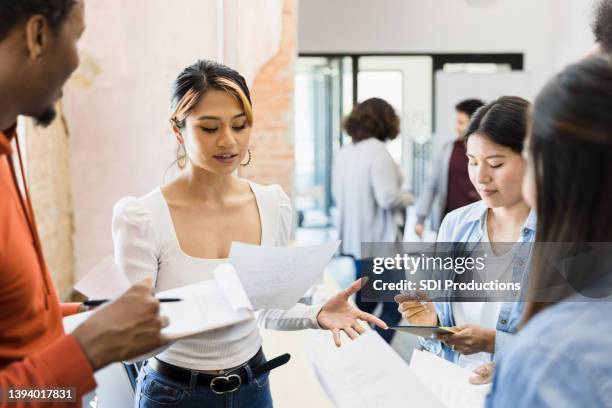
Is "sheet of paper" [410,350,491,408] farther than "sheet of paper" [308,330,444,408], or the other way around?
"sheet of paper" [410,350,491,408]

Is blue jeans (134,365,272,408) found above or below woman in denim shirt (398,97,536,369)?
below

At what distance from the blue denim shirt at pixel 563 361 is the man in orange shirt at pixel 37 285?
0.53 m

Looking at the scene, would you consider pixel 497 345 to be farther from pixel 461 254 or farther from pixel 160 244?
pixel 160 244

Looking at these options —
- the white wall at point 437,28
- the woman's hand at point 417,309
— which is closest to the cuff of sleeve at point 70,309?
the woman's hand at point 417,309

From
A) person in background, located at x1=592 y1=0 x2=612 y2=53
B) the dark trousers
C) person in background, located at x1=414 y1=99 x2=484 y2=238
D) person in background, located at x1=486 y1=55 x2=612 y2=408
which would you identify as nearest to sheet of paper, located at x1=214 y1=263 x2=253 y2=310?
person in background, located at x1=486 y1=55 x2=612 y2=408

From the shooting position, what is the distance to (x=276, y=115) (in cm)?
529

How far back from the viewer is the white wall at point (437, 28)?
877cm

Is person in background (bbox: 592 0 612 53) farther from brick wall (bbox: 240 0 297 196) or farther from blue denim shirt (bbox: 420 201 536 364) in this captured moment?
brick wall (bbox: 240 0 297 196)

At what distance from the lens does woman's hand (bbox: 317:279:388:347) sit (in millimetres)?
1645

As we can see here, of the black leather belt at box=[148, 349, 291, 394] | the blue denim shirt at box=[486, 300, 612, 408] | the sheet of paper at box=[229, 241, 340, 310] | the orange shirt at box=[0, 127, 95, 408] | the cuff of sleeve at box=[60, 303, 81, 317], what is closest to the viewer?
the blue denim shirt at box=[486, 300, 612, 408]

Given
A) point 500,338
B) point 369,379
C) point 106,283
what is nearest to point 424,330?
point 500,338

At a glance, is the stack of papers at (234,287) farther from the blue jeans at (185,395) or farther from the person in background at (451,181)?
the person in background at (451,181)

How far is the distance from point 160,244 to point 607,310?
1.05 meters

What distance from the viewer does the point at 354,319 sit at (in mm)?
1665
